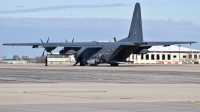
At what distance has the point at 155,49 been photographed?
6590 inches

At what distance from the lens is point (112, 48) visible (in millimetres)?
84062

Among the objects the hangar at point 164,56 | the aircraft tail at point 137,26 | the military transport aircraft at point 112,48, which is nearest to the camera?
the aircraft tail at point 137,26

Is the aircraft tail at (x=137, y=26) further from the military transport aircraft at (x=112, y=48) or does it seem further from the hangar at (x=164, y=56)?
the hangar at (x=164, y=56)

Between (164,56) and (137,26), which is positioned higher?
(137,26)

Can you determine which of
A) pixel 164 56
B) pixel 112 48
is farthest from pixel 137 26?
pixel 164 56

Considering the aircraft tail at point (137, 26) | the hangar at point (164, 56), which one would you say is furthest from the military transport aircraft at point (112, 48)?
the hangar at point (164, 56)

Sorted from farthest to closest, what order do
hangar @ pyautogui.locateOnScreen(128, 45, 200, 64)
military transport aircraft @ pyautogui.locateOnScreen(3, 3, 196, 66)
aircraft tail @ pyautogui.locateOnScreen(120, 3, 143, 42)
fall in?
hangar @ pyautogui.locateOnScreen(128, 45, 200, 64) → military transport aircraft @ pyautogui.locateOnScreen(3, 3, 196, 66) → aircraft tail @ pyautogui.locateOnScreen(120, 3, 143, 42)

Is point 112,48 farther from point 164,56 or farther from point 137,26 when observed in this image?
point 164,56

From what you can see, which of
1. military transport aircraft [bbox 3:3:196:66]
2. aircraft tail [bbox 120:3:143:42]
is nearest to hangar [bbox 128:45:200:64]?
military transport aircraft [bbox 3:3:196:66]

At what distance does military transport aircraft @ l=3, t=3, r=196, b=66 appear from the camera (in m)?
83.0

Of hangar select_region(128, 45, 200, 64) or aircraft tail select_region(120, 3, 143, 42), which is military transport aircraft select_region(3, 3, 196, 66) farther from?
hangar select_region(128, 45, 200, 64)

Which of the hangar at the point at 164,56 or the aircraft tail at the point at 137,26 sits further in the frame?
the hangar at the point at 164,56

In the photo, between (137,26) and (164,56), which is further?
(164,56)

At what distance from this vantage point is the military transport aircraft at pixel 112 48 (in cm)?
8300
